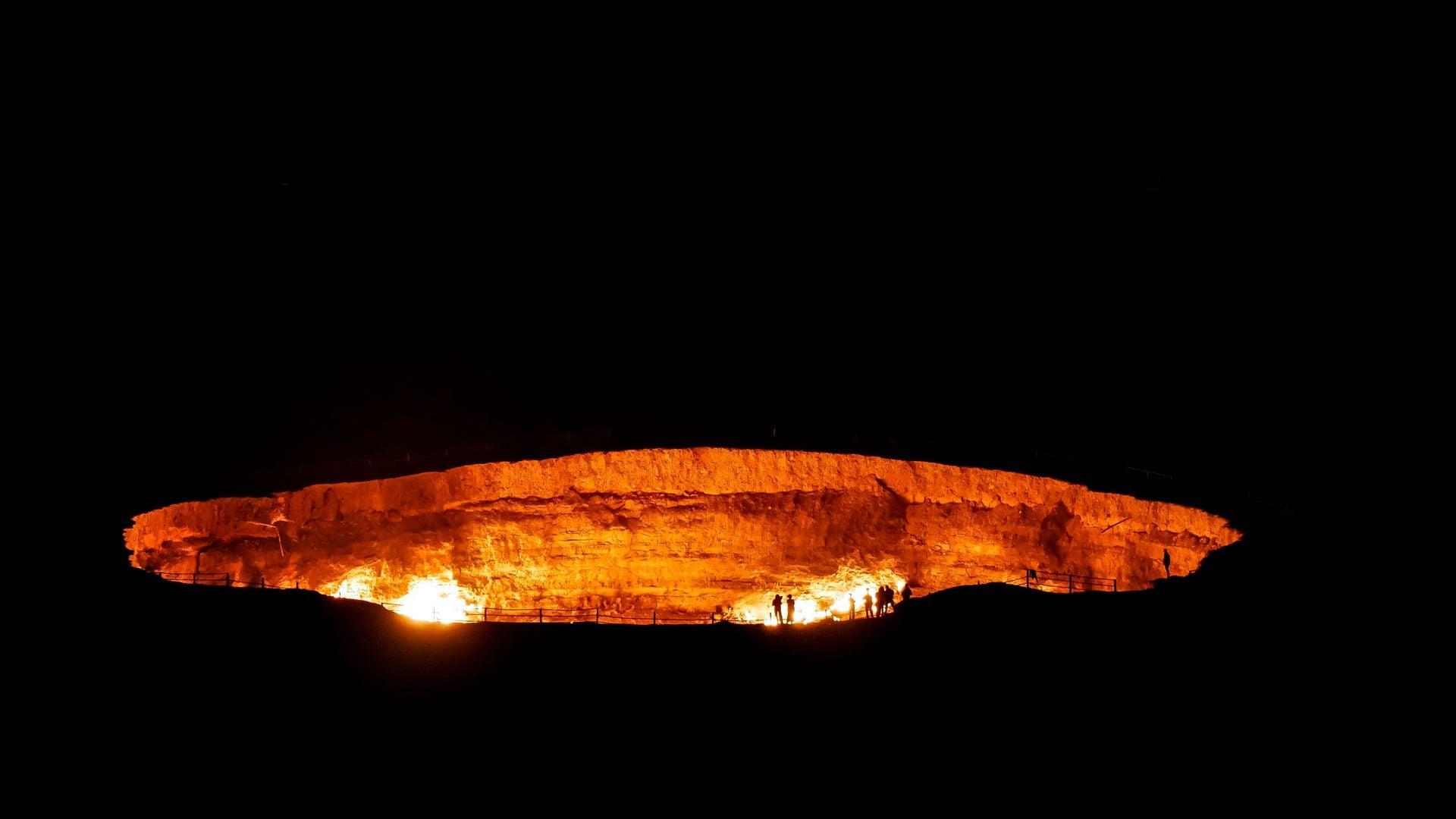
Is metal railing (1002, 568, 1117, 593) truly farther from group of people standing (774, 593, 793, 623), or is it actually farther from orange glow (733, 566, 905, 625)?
group of people standing (774, 593, 793, 623)

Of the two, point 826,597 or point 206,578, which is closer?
point 206,578

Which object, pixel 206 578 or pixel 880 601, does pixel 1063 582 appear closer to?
pixel 880 601

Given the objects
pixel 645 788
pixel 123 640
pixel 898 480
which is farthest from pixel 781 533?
pixel 123 640

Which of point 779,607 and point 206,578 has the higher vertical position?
point 206,578

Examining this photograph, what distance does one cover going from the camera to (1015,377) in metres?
19.1

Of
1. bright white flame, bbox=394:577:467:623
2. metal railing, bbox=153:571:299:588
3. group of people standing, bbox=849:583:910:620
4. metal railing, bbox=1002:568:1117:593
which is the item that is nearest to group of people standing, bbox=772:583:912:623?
group of people standing, bbox=849:583:910:620

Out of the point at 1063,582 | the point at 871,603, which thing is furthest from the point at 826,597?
the point at 1063,582

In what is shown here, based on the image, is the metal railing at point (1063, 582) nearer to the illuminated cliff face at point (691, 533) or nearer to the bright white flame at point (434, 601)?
the illuminated cliff face at point (691, 533)

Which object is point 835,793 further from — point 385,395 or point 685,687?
point 385,395

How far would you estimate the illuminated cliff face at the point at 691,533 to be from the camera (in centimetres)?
1542

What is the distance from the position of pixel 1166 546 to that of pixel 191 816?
1232 cm

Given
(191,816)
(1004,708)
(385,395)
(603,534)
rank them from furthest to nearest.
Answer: (385,395), (603,534), (1004,708), (191,816)

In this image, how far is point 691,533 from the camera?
15914 mm

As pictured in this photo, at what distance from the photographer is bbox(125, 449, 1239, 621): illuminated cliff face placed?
50.6 ft
